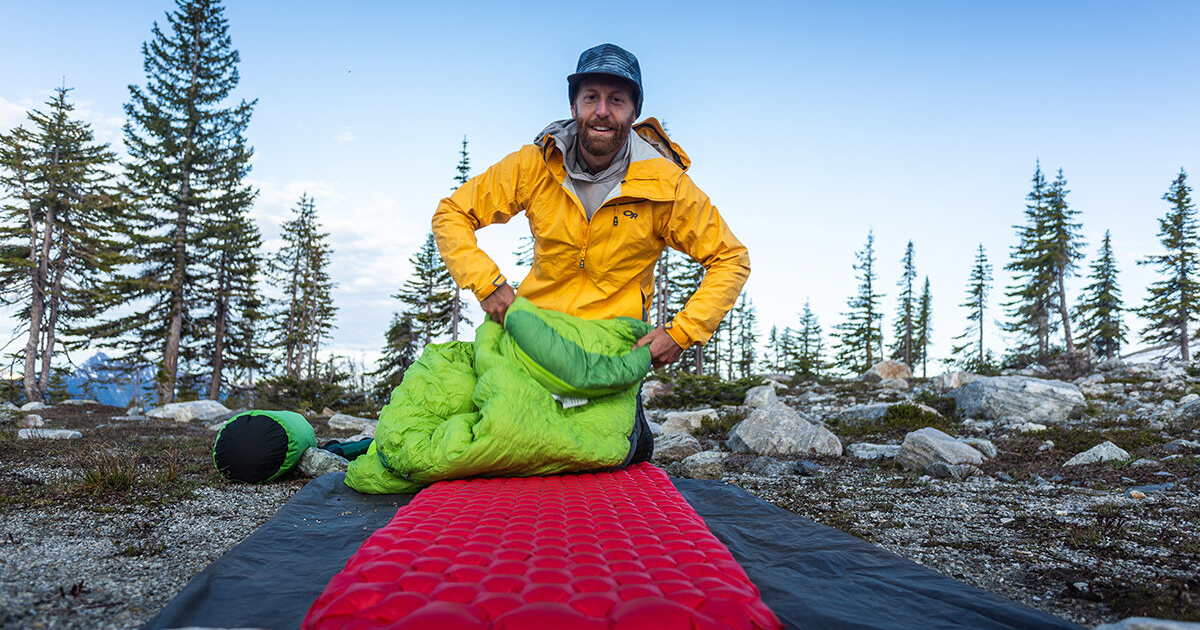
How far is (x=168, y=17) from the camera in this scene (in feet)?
67.7

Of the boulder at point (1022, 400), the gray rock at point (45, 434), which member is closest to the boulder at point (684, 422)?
the boulder at point (1022, 400)

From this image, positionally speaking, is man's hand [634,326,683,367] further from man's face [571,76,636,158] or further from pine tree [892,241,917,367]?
pine tree [892,241,917,367]

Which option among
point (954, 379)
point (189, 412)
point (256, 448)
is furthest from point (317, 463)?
point (954, 379)

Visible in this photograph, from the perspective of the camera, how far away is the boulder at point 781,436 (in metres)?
6.54

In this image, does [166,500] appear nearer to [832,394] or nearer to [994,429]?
[994,429]

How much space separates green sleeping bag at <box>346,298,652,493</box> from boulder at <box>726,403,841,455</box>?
11.0 feet

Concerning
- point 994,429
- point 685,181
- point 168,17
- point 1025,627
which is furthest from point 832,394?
point 168,17

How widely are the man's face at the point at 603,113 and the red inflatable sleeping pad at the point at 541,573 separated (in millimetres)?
2190

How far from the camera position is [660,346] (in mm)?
3699

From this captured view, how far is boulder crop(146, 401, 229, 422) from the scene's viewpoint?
1129 cm

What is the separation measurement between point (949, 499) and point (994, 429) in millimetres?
5026

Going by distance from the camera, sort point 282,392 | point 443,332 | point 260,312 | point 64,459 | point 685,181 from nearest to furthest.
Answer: point 685,181 → point 64,459 → point 282,392 → point 260,312 → point 443,332

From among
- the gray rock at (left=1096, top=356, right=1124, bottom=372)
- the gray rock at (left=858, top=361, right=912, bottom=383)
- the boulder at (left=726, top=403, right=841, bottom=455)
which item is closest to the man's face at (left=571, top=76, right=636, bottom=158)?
the boulder at (left=726, top=403, right=841, bottom=455)

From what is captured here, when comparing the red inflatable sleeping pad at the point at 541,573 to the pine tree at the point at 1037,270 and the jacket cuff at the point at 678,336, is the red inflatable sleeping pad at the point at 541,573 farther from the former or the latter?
the pine tree at the point at 1037,270
